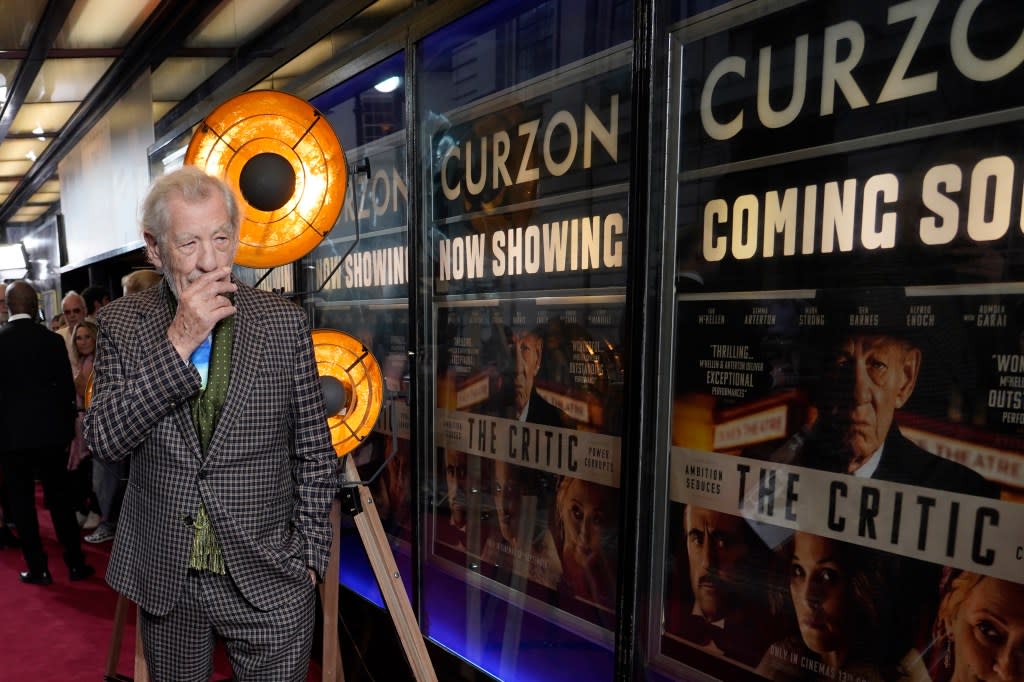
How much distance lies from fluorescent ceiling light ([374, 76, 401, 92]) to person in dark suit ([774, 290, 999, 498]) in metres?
1.89

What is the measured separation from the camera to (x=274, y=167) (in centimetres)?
180

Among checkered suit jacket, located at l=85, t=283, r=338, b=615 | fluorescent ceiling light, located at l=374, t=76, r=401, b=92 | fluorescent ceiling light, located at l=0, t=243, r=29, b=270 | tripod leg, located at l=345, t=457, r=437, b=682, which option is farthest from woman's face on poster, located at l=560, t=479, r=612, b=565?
fluorescent ceiling light, located at l=0, t=243, r=29, b=270

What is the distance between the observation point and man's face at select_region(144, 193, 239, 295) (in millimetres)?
1275

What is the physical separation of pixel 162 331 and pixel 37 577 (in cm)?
334

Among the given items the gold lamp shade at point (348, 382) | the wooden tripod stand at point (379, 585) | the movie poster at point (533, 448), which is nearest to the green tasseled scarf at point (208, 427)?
the wooden tripod stand at point (379, 585)

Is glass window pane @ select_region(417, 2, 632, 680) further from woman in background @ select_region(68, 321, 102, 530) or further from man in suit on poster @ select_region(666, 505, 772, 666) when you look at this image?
woman in background @ select_region(68, 321, 102, 530)

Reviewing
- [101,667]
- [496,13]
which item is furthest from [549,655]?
[496,13]

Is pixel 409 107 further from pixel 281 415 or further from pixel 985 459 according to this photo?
pixel 985 459

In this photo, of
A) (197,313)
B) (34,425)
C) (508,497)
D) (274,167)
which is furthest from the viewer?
(34,425)

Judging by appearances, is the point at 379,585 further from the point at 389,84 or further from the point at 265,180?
the point at 389,84

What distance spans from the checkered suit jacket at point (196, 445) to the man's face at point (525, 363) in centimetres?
91

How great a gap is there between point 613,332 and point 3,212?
14.3 m

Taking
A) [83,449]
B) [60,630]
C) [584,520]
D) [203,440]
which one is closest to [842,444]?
[584,520]

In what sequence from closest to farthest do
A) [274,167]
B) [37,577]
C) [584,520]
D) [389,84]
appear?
1. [274,167]
2. [584,520]
3. [389,84]
4. [37,577]
